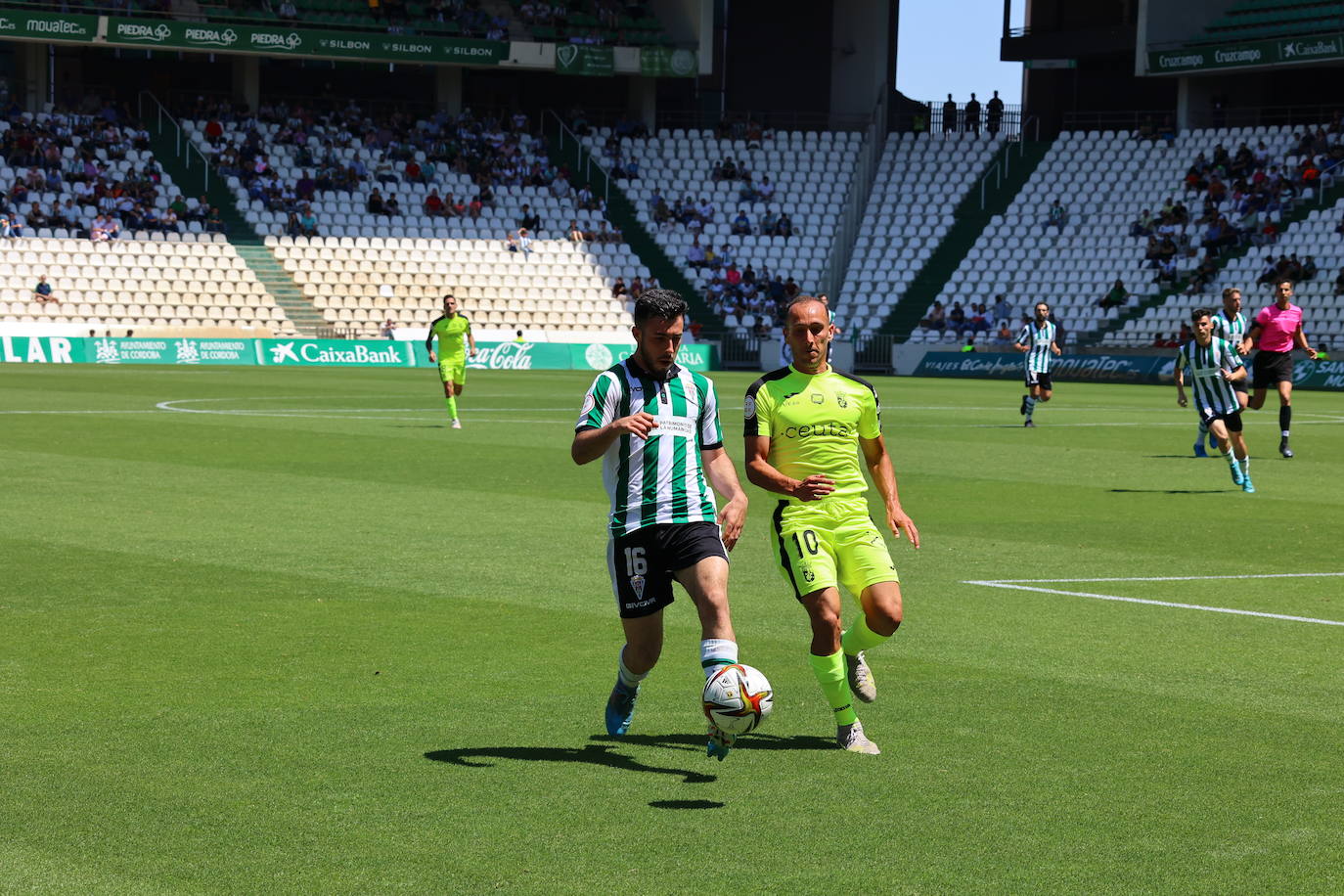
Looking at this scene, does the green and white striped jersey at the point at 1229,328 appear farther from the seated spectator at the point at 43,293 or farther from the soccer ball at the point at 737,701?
the seated spectator at the point at 43,293

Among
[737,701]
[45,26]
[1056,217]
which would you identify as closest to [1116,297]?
[1056,217]

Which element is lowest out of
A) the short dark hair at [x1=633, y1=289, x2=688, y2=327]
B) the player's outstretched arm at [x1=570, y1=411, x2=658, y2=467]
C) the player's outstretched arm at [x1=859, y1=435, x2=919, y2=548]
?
the player's outstretched arm at [x1=859, y1=435, x2=919, y2=548]

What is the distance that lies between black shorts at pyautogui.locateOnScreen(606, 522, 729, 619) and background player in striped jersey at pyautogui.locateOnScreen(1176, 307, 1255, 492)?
13.4 meters

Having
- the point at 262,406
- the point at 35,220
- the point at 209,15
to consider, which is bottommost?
the point at 262,406

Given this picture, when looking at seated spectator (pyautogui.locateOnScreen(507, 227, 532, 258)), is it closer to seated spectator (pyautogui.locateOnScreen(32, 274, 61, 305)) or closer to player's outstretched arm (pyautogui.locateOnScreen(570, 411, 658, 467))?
seated spectator (pyautogui.locateOnScreen(32, 274, 61, 305))

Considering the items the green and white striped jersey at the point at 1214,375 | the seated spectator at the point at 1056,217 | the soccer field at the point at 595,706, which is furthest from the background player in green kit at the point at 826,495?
the seated spectator at the point at 1056,217

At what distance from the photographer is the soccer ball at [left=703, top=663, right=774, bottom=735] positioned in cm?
632

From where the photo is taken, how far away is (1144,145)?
196ft

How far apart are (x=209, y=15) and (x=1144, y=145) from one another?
32340mm

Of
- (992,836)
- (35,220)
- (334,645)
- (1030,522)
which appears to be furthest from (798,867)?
(35,220)

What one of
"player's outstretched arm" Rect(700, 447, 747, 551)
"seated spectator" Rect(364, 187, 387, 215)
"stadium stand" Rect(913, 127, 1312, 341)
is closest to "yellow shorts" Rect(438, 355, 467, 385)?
"player's outstretched arm" Rect(700, 447, 747, 551)

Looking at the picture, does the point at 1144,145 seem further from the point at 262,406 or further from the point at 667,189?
the point at 262,406

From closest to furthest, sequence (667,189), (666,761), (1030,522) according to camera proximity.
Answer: (666,761), (1030,522), (667,189)

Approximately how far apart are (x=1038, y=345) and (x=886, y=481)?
2218cm
